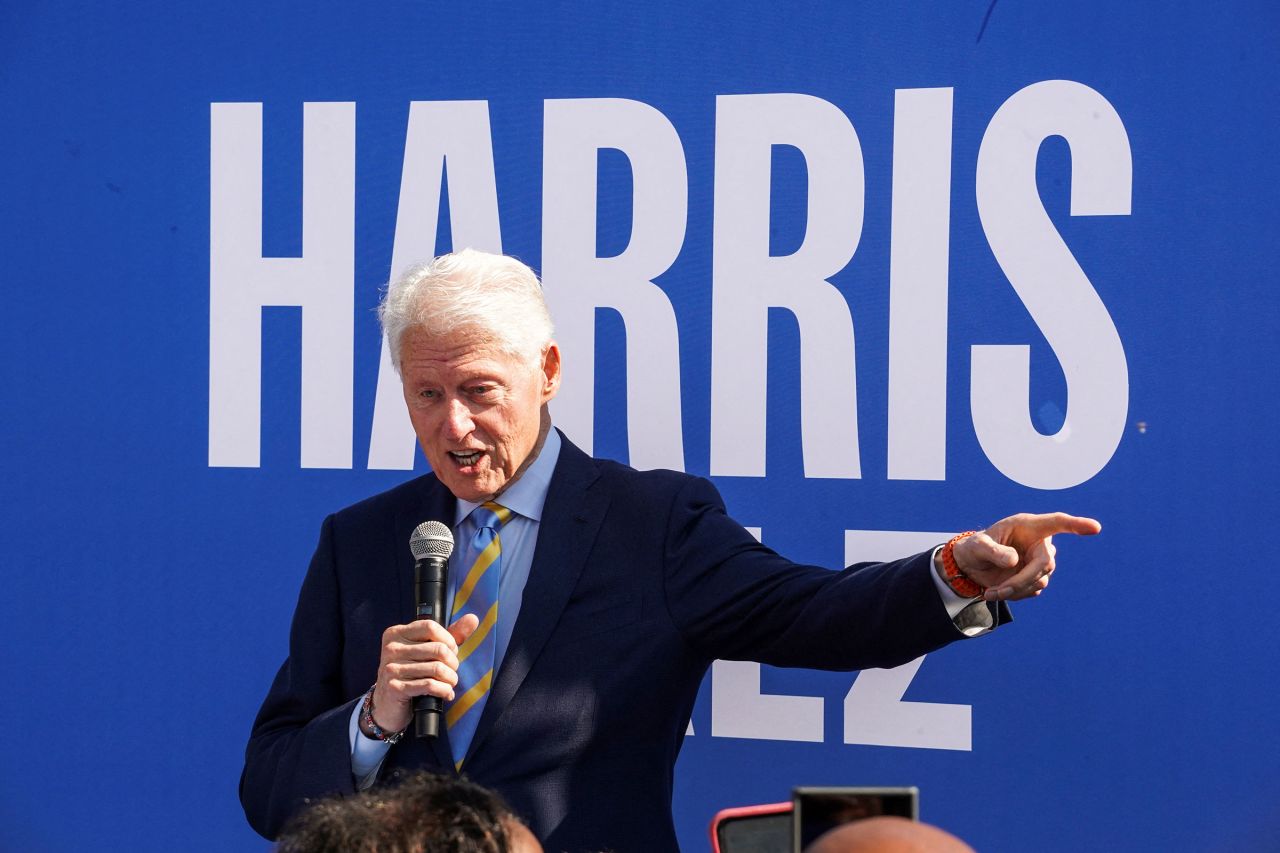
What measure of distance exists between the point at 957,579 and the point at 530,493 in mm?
675

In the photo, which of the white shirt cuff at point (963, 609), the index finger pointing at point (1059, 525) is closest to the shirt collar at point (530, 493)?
the white shirt cuff at point (963, 609)

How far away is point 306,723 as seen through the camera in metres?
2.16

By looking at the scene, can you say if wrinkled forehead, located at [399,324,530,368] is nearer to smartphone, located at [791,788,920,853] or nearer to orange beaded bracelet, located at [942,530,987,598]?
orange beaded bracelet, located at [942,530,987,598]

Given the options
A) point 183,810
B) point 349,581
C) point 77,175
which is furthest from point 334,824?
point 77,175

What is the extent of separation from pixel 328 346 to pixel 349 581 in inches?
28.6

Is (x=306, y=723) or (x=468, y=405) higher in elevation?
(x=468, y=405)

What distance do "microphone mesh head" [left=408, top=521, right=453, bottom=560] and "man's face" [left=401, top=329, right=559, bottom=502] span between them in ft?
0.55

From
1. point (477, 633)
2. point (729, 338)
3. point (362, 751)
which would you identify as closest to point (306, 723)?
point (362, 751)

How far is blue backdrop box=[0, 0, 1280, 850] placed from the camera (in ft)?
7.77

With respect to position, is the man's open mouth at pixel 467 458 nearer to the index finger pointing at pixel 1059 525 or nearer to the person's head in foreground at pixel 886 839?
the index finger pointing at pixel 1059 525

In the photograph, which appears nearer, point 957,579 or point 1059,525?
point 1059,525

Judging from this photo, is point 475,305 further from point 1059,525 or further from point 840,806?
point 840,806

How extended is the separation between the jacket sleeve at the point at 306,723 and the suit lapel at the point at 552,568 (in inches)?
8.2

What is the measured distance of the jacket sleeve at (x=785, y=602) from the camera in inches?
76.5
